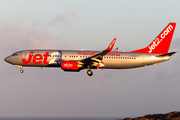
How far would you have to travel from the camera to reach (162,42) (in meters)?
52.3

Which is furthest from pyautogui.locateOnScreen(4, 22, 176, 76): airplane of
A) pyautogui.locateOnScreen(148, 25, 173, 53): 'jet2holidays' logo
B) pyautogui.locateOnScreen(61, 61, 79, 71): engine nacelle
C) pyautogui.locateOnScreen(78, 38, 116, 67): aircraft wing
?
pyautogui.locateOnScreen(148, 25, 173, 53): 'jet2holidays' logo

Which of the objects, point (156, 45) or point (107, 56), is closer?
point (107, 56)

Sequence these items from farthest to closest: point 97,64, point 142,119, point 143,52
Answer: point 143,52 → point 97,64 → point 142,119

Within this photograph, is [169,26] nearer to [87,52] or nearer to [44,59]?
[87,52]

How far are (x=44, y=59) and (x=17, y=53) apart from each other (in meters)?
5.47

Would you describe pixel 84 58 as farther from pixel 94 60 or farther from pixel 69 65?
pixel 69 65

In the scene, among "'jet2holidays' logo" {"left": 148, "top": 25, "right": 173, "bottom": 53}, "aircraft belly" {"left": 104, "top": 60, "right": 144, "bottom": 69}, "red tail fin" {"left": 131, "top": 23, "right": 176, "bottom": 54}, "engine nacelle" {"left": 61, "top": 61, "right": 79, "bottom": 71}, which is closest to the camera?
"engine nacelle" {"left": 61, "top": 61, "right": 79, "bottom": 71}

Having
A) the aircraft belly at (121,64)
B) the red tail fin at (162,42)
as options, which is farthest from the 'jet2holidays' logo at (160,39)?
the aircraft belly at (121,64)

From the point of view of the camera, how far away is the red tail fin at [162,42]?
51844 millimetres

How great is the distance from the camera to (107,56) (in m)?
48.8

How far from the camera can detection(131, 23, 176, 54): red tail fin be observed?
51.8 metres

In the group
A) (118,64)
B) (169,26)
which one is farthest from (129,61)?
(169,26)

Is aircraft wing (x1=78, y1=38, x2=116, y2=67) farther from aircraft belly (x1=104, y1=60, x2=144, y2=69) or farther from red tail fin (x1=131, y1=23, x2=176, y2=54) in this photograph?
red tail fin (x1=131, y1=23, x2=176, y2=54)

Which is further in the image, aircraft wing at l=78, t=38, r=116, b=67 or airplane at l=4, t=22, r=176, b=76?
airplane at l=4, t=22, r=176, b=76
